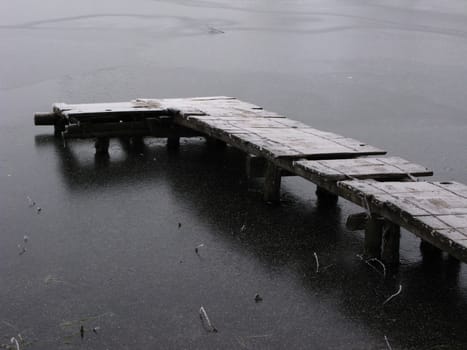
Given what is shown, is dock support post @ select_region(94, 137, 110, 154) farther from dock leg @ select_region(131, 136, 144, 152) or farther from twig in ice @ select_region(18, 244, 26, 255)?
twig in ice @ select_region(18, 244, 26, 255)

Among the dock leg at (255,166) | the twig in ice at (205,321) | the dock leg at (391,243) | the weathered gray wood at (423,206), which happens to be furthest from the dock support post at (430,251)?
the twig in ice at (205,321)

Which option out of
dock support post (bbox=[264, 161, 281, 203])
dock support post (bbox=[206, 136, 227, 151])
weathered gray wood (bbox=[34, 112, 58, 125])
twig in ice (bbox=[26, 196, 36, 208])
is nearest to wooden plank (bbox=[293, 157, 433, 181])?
dock support post (bbox=[264, 161, 281, 203])

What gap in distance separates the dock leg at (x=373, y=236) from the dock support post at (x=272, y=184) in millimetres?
1486

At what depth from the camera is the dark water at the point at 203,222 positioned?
223 inches

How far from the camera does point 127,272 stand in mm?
Answer: 6414

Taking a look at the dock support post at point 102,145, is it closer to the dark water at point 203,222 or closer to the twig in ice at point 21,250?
the dark water at point 203,222

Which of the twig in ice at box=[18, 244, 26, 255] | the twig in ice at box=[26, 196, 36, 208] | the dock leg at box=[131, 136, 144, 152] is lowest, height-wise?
the twig in ice at box=[18, 244, 26, 255]

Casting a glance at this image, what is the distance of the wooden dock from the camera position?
6.32m

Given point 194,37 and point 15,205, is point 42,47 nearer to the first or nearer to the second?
point 194,37

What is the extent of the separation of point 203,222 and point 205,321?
6.76 ft

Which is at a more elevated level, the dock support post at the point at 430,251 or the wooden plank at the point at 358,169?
the wooden plank at the point at 358,169

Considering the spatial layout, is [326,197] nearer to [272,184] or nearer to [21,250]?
[272,184]

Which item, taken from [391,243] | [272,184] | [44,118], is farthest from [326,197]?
[44,118]

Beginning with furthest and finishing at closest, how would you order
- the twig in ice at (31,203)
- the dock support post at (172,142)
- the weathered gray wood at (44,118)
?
the weathered gray wood at (44,118), the dock support post at (172,142), the twig in ice at (31,203)
